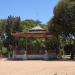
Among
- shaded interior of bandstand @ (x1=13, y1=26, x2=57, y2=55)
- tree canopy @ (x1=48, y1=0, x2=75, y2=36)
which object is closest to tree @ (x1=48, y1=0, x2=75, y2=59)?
tree canopy @ (x1=48, y1=0, x2=75, y2=36)

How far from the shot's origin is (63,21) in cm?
4119

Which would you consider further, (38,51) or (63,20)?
(38,51)

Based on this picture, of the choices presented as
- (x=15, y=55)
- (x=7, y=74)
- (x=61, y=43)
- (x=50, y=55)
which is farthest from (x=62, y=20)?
(x=7, y=74)

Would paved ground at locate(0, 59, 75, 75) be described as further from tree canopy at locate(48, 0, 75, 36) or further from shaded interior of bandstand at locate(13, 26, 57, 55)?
shaded interior of bandstand at locate(13, 26, 57, 55)

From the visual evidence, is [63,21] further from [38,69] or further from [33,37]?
[38,69]

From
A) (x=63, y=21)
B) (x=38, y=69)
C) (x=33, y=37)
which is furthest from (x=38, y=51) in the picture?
(x=38, y=69)

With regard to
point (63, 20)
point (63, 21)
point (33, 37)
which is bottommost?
point (33, 37)

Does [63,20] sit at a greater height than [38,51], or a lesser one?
greater

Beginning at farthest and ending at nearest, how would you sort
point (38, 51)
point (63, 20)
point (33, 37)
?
point (33, 37) < point (38, 51) < point (63, 20)

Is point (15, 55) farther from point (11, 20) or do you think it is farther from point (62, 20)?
point (11, 20)

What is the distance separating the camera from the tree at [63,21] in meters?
40.2

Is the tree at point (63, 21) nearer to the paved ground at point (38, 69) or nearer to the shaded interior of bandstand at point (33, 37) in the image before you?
the shaded interior of bandstand at point (33, 37)

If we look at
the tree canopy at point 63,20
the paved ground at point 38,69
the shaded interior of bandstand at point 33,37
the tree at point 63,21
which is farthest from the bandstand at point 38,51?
the paved ground at point 38,69

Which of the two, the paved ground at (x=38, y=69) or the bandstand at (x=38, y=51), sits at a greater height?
the bandstand at (x=38, y=51)
